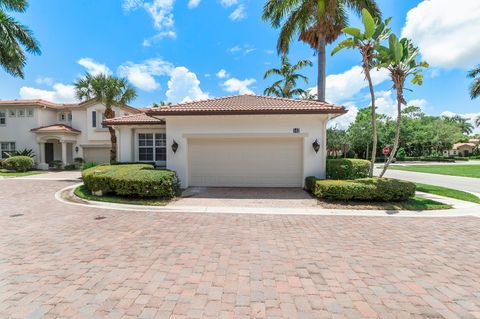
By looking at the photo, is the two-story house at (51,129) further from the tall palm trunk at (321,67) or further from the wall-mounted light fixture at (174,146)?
the tall palm trunk at (321,67)

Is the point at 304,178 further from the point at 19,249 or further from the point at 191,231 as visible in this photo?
the point at 19,249

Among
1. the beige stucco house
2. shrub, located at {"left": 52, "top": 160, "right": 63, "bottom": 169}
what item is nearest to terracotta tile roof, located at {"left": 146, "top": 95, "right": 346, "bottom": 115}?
the beige stucco house

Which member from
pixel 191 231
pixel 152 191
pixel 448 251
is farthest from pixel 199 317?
pixel 152 191

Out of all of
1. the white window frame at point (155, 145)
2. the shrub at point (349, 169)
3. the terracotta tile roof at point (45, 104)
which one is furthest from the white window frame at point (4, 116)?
the shrub at point (349, 169)

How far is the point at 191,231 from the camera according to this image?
18.5 feet

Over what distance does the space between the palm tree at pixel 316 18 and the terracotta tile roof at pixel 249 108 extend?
14.4 feet

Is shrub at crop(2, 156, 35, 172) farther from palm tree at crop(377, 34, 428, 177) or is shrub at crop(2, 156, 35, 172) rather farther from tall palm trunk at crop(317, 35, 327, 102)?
palm tree at crop(377, 34, 428, 177)

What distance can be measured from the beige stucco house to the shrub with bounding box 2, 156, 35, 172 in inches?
533

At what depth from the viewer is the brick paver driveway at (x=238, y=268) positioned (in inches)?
115

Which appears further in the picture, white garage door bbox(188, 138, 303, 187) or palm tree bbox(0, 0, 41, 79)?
palm tree bbox(0, 0, 41, 79)

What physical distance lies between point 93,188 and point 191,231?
5.93m

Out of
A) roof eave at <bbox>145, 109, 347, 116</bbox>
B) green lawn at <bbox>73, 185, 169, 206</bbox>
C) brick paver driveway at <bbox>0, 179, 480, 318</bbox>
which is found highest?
roof eave at <bbox>145, 109, 347, 116</bbox>

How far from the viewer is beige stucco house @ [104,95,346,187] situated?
1066 centimetres

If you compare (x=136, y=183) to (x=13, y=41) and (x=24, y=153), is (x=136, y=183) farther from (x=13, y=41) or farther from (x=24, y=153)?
(x=24, y=153)
